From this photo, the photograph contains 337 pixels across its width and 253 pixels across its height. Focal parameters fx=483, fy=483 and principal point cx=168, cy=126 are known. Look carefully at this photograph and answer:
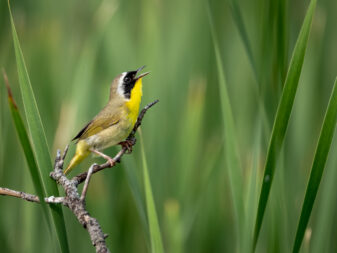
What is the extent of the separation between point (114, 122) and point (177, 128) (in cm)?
62

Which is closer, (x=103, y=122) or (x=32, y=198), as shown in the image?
(x=32, y=198)

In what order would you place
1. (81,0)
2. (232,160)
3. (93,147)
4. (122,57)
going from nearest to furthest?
1. (232,160)
2. (93,147)
3. (122,57)
4. (81,0)

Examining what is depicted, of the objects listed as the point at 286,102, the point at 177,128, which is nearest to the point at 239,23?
the point at 286,102

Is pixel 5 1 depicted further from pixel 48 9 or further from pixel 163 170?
pixel 48 9

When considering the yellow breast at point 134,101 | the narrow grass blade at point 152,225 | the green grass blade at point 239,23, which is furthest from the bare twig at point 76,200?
the yellow breast at point 134,101

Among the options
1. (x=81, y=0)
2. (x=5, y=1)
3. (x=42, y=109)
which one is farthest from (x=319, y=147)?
(x=81, y=0)

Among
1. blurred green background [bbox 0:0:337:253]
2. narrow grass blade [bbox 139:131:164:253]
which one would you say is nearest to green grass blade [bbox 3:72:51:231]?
narrow grass blade [bbox 139:131:164:253]

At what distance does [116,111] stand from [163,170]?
34 cm

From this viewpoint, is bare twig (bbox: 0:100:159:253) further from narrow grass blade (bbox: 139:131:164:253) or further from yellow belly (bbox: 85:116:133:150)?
yellow belly (bbox: 85:116:133:150)

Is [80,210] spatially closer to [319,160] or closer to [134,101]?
[319,160]

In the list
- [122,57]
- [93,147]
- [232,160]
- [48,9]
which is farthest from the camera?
[48,9]

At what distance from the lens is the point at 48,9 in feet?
7.92

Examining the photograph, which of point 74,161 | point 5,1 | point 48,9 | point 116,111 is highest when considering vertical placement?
point 48,9

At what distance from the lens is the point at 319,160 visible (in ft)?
3.12
